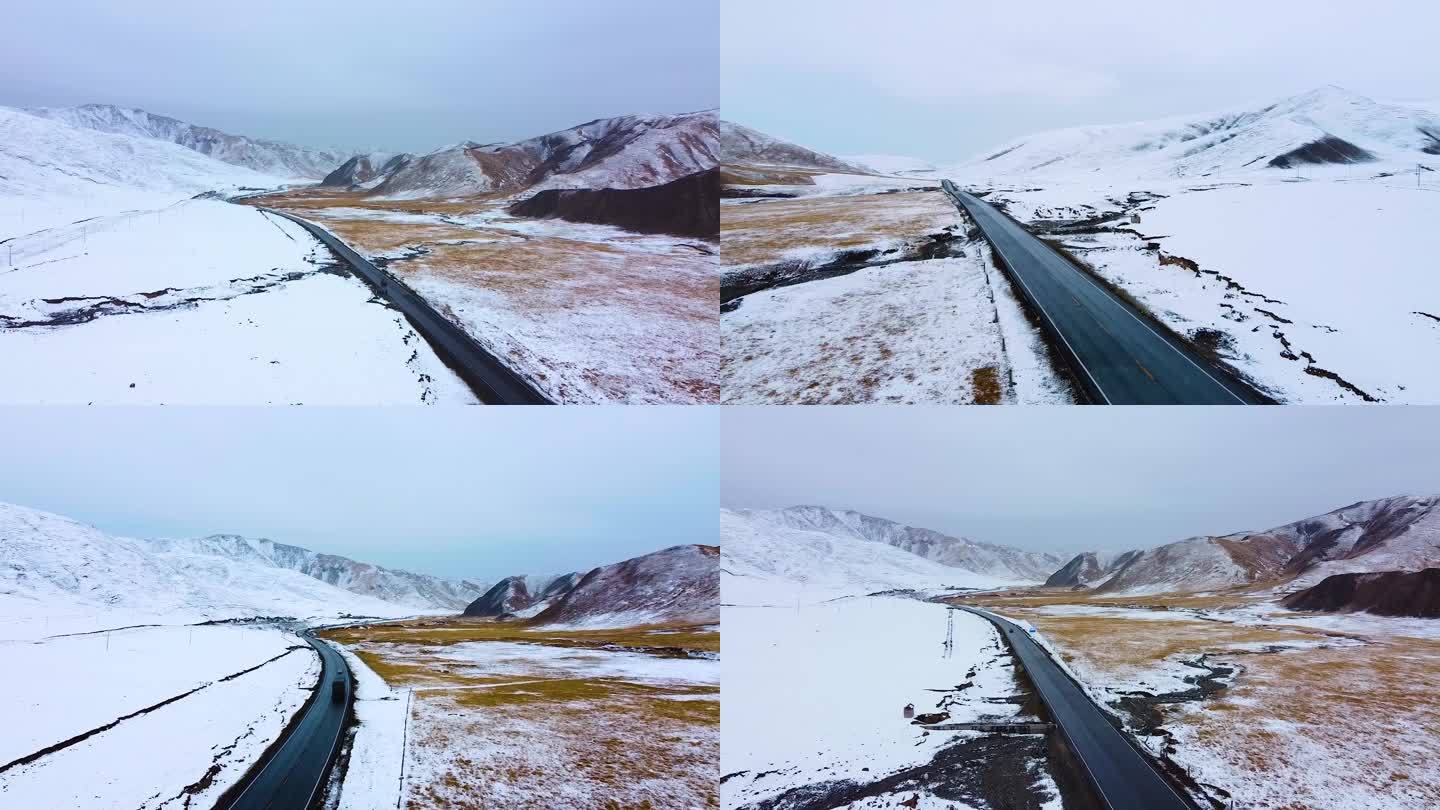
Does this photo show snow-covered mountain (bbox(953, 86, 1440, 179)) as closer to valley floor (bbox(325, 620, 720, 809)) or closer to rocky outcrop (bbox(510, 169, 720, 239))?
rocky outcrop (bbox(510, 169, 720, 239))

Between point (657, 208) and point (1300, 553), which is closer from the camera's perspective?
point (657, 208)

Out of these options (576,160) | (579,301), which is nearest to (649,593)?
(579,301)

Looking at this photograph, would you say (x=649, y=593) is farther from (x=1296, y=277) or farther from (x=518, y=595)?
(x=1296, y=277)

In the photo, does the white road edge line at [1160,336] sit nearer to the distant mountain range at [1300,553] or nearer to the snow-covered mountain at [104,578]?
the distant mountain range at [1300,553]

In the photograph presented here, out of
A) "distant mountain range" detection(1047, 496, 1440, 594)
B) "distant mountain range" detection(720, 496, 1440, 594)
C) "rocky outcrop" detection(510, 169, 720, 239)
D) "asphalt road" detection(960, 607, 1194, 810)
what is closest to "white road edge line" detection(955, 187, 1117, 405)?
"asphalt road" detection(960, 607, 1194, 810)

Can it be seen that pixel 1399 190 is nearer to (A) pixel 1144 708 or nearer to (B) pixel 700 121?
(A) pixel 1144 708

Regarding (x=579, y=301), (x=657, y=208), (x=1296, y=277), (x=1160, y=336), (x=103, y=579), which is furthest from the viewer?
(x=103, y=579)

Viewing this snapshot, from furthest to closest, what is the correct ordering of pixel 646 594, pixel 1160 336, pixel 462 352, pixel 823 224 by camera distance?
pixel 646 594, pixel 823 224, pixel 462 352, pixel 1160 336
